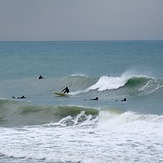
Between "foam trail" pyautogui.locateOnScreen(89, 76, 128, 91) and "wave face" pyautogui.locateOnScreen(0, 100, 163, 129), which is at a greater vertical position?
"foam trail" pyautogui.locateOnScreen(89, 76, 128, 91)

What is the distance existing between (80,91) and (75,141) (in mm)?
19092

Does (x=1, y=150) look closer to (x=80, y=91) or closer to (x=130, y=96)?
(x=130, y=96)

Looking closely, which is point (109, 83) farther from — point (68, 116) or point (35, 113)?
point (68, 116)

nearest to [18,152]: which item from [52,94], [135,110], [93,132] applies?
[93,132]

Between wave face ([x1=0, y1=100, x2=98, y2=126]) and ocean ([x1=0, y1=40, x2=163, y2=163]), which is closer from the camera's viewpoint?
ocean ([x1=0, y1=40, x2=163, y2=163])

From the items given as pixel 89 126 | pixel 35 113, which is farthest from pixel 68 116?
pixel 89 126

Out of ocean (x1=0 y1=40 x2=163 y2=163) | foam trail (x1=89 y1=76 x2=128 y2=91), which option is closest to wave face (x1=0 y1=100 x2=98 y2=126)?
ocean (x1=0 y1=40 x2=163 y2=163)

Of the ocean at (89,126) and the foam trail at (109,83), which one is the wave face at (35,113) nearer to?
the ocean at (89,126)

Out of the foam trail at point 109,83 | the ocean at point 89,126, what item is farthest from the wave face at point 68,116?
the foam trail at point 109,83

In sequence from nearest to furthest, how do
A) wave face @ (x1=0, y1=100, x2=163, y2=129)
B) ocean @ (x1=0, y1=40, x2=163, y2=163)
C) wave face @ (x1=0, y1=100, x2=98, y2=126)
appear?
ocean @ (x1=0, y1=40, x2=163, y2=163) → wave face @ (x1=0, y1=100, x2=163, y2=129) → wave face @ (x1=0, y1=100, x2=98, y2=126)

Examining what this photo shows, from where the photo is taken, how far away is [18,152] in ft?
56.7

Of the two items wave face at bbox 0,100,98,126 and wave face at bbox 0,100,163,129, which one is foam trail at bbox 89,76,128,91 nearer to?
wave face at bbox 0,100,98,126

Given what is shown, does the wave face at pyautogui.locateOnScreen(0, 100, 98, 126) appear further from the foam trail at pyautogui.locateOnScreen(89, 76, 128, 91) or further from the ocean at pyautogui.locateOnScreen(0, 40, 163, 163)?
the foam trail at pyautogui.locateOnScreen(89, 76, 128, 91)

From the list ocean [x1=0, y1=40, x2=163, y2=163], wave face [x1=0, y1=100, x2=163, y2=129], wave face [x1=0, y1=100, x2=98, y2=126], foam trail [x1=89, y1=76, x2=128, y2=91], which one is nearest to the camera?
ocean [x1=0, y1=40, x2=163, y2=163]
